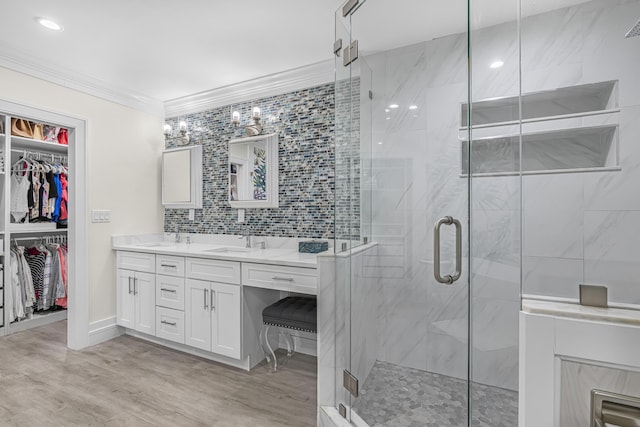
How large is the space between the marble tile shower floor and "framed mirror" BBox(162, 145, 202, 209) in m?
2.46

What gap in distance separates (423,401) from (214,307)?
5.17 feet

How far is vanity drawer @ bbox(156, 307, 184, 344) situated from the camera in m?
2.63

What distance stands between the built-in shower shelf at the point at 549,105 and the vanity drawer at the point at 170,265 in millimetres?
2319

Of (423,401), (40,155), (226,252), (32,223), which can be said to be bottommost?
(423,401)

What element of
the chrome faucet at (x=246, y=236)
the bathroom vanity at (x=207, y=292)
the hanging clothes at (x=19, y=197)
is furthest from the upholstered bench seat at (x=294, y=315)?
the hanging clothes at (x=19, y=197)

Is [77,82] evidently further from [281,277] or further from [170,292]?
[281,277]

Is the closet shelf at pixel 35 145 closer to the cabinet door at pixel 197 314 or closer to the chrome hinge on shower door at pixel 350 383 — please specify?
the cabinet door at pixel 197 314

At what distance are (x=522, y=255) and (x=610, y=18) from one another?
800mm

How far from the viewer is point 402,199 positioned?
1.84 meters

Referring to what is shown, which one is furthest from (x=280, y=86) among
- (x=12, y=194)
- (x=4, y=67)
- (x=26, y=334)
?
(x=26, y=334)

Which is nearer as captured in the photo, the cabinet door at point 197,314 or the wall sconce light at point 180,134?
the cabinet door at point 197,314

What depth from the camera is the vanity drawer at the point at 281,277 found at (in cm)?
213

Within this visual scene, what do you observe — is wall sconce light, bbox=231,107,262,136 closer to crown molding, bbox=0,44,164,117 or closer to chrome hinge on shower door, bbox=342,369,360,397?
crown molding, bbox=0,44,164,117

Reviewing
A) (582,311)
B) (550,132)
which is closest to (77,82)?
(550,132)
